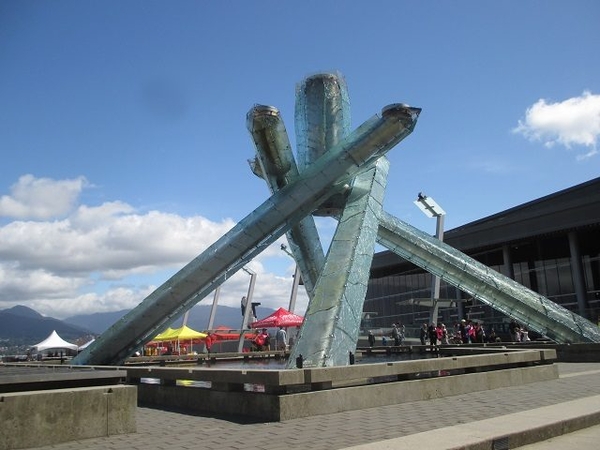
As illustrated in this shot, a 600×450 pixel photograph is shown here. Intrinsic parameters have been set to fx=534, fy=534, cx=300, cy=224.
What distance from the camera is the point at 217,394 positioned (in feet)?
31.3

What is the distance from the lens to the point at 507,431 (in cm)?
663

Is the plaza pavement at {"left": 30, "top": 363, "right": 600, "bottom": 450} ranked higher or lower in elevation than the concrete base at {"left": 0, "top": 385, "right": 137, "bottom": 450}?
lower

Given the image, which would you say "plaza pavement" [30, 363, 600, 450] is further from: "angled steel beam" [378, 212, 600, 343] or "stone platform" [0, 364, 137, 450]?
"angled steel beam" [378, 212, 600, 343]

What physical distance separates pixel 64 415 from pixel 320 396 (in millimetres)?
3861

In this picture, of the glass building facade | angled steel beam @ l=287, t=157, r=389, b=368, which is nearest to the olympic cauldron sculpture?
angled steel beam @ l=287, t=157, r=389, b=368

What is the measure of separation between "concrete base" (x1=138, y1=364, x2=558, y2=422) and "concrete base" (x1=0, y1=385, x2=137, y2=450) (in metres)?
1.96

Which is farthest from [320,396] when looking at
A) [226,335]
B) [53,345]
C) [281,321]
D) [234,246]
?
[53,345]

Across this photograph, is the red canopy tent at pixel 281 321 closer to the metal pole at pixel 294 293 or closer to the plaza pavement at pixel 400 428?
the metal pole at pixel 294 293

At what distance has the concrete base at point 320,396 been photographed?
8.46 m

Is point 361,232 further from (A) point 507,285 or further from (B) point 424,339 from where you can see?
(B) point 424,339

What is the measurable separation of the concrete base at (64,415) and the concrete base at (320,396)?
1.96 m

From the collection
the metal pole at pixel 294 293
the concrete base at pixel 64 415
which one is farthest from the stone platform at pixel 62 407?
the metal pole at pixel 294 293

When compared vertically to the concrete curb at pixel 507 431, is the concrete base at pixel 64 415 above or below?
above

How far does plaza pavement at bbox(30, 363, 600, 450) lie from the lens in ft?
21.0
